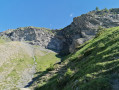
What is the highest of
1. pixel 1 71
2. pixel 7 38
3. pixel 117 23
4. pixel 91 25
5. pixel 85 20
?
pixel 7 38

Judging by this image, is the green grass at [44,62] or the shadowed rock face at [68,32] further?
the shadowed rock face at [68,32]

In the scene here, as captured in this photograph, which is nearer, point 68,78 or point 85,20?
point 68,78

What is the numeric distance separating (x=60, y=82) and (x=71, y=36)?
102967 mm

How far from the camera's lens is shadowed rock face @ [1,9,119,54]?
100731 mm

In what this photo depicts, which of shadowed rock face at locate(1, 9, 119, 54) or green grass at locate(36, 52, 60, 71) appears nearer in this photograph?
green grass at locate(36, 52, 60, 71)

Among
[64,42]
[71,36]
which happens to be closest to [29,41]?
[64,42]

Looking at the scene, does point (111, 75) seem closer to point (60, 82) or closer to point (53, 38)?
point (60, 82)

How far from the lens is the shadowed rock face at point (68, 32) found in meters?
101

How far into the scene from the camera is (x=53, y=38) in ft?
464

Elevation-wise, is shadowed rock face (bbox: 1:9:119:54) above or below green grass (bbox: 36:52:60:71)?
above

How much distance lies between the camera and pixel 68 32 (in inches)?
5000

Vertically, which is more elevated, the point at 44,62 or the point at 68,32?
the point at 68,32

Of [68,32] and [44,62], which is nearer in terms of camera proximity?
[44,62]

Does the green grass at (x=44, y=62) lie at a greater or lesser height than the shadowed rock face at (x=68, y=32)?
lesser
